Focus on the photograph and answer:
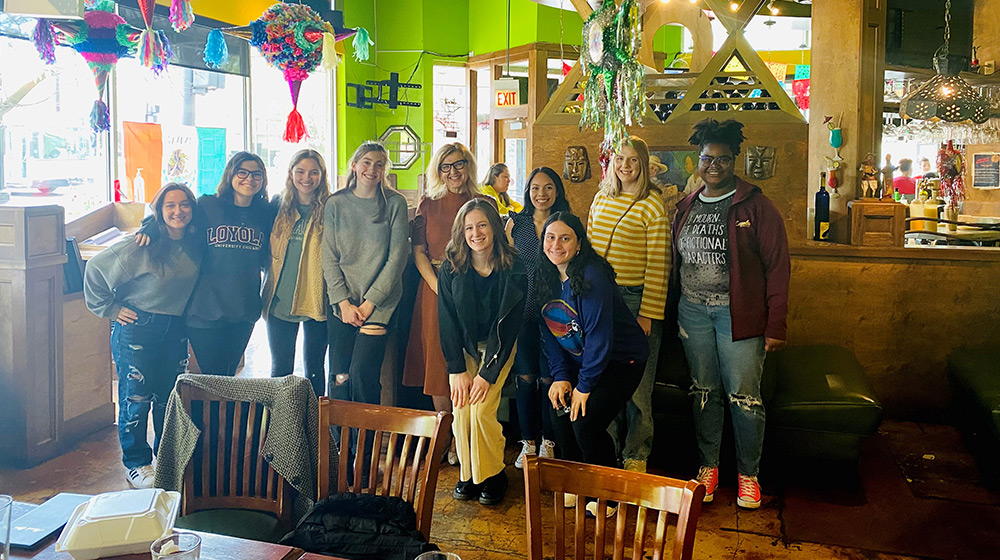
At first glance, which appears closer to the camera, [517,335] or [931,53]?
[517,335]

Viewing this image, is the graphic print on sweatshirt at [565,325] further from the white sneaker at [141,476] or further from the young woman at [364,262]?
the white sneaker at [141,476]

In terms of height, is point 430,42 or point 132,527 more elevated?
point 430,42

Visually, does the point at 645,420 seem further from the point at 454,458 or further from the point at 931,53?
the point at 931,53

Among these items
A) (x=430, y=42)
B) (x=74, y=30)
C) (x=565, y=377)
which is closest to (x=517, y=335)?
(x=565, y=377)

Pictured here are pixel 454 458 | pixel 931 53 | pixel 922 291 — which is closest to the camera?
pixel 454 458

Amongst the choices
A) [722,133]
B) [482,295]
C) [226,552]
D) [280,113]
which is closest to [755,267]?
[722,133]

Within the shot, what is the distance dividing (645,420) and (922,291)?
6.74 ft

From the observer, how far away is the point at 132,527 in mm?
1604

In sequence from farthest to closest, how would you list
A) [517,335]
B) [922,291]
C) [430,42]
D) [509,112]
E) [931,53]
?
[430,42]
[509,112]
[931,53]
[922,291]
[517,335]

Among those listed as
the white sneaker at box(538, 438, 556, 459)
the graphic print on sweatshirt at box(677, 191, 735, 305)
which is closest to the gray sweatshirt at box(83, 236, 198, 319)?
the white sneaker at box(538, 438, 556, 459)

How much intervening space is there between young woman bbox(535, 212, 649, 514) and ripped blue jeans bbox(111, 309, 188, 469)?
5.57 ft

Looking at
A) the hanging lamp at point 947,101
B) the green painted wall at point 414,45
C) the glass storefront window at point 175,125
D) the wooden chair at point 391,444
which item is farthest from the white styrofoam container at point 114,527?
the green painted wall at point 414,45

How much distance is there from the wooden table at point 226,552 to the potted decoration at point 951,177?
598 centimetres

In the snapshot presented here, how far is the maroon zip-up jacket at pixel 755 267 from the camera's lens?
3.29 m
